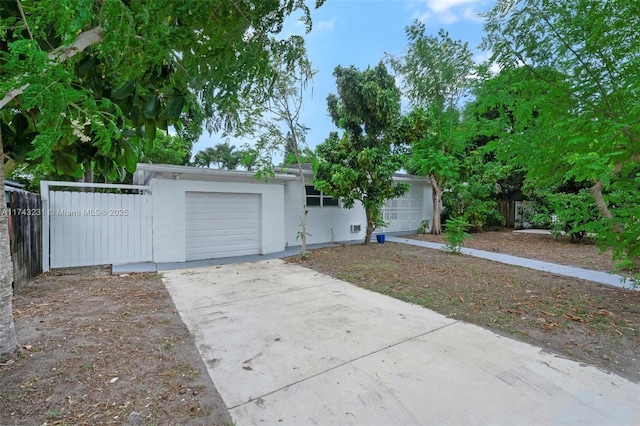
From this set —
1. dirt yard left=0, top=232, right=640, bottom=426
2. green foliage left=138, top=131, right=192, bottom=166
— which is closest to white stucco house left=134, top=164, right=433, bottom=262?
dirt yard left=0, top=232, right=640, bottom=426

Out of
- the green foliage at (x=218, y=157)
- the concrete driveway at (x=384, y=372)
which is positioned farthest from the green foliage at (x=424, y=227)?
the green foliage at (x=218, y=157)

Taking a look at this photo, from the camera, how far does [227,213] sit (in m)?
9.05

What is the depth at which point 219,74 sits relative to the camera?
1826 mm

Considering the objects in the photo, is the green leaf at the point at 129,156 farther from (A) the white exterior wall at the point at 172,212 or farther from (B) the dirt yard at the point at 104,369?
(A) the white exterior wall at the point at 172,212

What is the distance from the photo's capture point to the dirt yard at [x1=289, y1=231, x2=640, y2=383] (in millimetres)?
3490

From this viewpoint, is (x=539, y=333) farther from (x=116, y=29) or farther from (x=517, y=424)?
(x=116, y=29)

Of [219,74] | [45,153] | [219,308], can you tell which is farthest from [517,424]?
[219,308]

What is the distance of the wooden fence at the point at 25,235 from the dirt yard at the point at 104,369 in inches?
33.4

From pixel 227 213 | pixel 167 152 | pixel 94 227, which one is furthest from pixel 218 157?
pixel 94 227

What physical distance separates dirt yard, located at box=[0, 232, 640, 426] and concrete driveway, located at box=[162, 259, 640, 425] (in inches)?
10.8

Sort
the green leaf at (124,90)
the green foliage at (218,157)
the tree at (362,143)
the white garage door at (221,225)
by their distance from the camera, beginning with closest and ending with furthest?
the green leaf at (124,90), the white garage door at (221,225), the tree at (362,143), the green foliage at (218,157)

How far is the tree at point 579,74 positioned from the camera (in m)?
3.44

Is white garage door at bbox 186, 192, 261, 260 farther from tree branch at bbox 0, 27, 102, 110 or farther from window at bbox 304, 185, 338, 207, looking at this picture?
tree branch at bbox 0, 27, 102, 110

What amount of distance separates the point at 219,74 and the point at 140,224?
7215 millimetres
